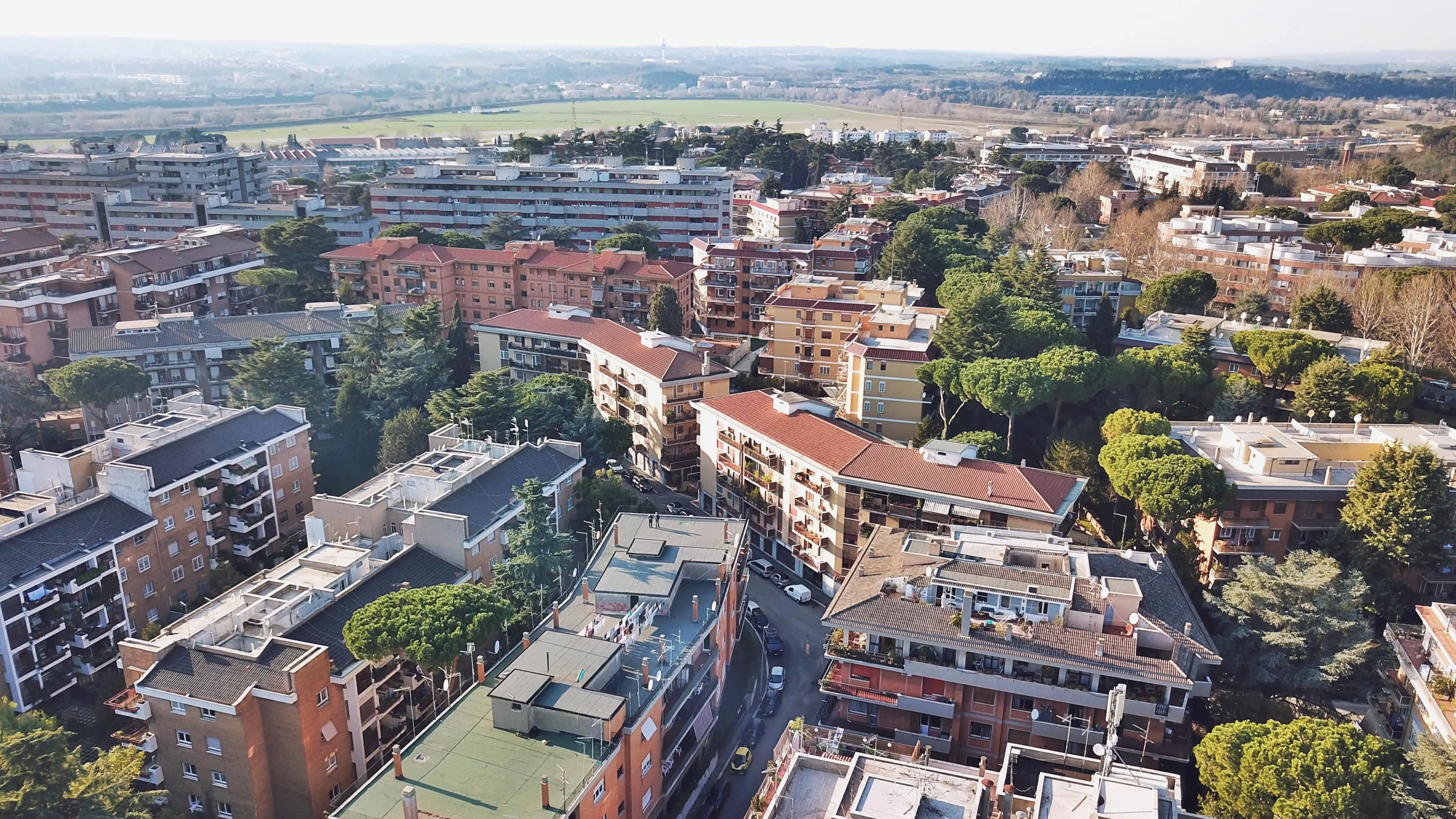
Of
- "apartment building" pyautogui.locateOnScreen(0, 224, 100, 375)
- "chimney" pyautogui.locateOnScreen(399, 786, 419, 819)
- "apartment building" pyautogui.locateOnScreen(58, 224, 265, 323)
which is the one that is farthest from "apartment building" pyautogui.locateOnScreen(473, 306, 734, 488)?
"chimney" pyautogui.locateOnScreen(399, 786, 419, 819)

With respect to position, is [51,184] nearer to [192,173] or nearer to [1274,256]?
[192,173]

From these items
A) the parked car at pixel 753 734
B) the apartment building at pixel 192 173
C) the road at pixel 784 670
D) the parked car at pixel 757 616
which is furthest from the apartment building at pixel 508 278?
the parked car at pixel 753 734

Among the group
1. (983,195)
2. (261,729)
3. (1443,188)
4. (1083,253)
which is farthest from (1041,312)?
(1443,188)

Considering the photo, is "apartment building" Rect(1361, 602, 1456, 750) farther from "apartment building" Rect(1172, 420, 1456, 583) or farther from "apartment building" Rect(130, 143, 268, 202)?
"apartment building" Rect(130, 143, 268, 202)

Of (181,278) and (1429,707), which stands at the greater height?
(181,278)

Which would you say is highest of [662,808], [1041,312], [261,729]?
[1041,312]

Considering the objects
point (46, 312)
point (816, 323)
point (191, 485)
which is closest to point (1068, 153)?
point (816, 323)

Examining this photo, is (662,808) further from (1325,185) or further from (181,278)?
(1325,185)
